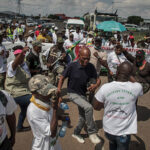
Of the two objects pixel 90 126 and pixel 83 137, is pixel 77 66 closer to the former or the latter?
pixel 90 126

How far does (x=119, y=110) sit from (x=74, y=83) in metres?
1.29

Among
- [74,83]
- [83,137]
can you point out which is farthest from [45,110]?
[83,137]

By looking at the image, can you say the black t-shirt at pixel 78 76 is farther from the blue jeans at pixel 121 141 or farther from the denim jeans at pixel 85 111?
the blue jeans at pixel 121 141

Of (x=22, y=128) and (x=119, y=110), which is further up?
(x=119, y=110)

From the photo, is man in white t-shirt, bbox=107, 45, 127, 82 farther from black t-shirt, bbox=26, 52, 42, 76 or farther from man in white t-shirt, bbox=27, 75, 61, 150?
man in white t-shirt, bbox=27, 75, 61, 150

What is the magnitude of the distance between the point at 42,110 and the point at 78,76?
1.47m

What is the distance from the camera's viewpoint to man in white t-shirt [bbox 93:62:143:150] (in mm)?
2213

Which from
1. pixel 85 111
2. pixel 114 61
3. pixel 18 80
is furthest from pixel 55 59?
pixel 85 111

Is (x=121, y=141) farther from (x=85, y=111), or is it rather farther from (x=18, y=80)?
(x=18, y=80)

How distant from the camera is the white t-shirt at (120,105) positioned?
2209mm

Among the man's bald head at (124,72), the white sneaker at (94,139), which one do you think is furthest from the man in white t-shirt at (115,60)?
the man's bald head at (124,72)

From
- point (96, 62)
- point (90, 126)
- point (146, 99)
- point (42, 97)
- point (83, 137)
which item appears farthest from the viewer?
point (146, 99)

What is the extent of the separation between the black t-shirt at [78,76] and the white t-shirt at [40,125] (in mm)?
1330

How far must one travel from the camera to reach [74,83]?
336 cm
